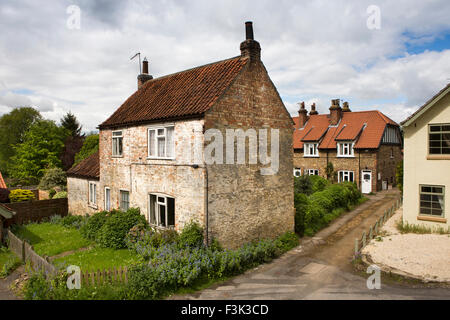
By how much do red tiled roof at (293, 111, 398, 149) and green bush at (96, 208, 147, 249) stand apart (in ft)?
83.9

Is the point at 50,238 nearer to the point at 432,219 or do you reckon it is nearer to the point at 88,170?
the point at 88,170

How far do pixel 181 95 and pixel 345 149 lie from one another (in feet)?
79.7

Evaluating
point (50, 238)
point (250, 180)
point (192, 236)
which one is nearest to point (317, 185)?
point (250, 180)

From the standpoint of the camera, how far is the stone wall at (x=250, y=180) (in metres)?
12.2

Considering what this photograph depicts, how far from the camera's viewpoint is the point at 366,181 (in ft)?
103

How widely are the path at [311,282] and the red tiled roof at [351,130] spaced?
18.9 metres

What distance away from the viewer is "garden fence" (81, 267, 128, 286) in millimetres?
9336

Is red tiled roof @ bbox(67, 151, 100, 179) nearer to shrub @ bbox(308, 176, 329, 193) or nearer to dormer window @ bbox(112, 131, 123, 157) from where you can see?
dormer window @ bbox(112, 131, 123, 157)

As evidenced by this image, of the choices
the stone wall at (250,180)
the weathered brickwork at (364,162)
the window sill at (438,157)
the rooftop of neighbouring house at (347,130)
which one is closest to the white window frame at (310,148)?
the weathered brickwork at (364,162)

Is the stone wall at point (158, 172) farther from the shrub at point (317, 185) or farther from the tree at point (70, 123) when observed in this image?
Result: the tree at point (70, 123)

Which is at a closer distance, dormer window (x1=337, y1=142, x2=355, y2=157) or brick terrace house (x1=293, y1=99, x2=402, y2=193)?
brick terrace house (x1=293, y1=99, x2=402, y2=193)

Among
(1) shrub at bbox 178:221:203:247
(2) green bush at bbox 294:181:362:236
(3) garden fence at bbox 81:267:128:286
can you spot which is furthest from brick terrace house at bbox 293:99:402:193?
(3) garden fence at bbox 81:267:128:286

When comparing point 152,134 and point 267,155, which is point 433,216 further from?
point 152,134
